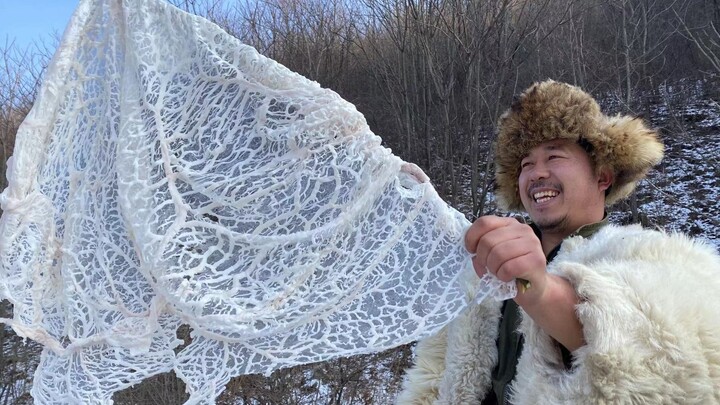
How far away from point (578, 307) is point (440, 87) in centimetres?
548

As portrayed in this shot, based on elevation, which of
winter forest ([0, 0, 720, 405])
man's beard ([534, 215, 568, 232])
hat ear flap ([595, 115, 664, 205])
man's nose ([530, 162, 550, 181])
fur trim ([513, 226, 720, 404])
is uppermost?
winter forest ([0, 0, 720, 405])

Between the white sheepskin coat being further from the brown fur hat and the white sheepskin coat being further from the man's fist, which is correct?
the brown fur hat

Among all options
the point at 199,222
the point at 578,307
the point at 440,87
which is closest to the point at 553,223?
the point at 578,307

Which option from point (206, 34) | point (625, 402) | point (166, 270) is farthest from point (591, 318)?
point (206, 34)

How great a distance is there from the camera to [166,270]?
3.92 ft

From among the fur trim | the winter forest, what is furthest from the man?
the winter forest

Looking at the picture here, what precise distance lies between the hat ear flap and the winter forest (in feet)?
11.9

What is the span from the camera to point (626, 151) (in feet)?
5.23

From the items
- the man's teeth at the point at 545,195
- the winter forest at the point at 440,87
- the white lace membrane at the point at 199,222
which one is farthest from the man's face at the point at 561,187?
the winter forest at the point at 440,87

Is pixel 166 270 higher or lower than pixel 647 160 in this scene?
lower

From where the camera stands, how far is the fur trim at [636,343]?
2.91ft

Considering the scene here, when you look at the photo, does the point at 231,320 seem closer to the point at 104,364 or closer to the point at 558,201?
the point at 104,364

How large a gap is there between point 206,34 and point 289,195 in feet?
1.67

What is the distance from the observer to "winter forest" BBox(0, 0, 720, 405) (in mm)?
5066
